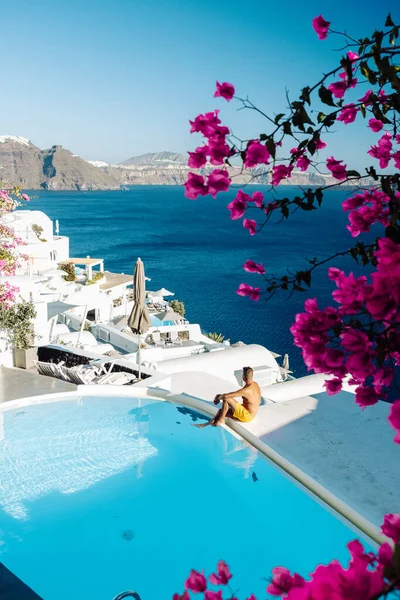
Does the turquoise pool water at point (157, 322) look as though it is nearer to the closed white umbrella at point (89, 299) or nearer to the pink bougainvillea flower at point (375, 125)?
the closed white umbrella at point (89, 299)

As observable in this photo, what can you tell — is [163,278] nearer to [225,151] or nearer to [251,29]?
[251,29]

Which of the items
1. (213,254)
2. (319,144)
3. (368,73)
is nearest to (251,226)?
(319,144)

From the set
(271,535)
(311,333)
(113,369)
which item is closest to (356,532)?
(271,535)

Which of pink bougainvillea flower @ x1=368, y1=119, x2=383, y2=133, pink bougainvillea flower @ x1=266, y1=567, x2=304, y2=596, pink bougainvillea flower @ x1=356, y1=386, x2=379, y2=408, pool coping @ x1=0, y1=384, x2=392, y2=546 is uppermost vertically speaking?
pink bougainvillea flower @ x1=368, y1=119, x2=383, y2=133

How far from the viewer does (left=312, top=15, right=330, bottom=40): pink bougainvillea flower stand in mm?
1768

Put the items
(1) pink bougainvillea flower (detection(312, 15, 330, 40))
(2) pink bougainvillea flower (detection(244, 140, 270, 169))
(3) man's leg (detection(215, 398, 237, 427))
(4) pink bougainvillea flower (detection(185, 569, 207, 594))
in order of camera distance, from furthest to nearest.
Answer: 1. (3) man's leg (detection(215, 398, 237, 427))
2. (1) pink bougainvillea flower (detection(312, 15, 330, 40))
3. (2) pink bougainvillea flower (detection(244, 140, 270, 169))
4. (4) pink bougainvillea flower (detection(185, 569, 207, 594))

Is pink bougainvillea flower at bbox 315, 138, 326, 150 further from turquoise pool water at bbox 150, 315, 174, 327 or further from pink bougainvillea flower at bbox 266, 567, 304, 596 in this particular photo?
turquoise pool water at bbox 150, 315, 174, 327

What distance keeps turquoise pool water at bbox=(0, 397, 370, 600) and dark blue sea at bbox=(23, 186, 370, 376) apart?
1040 centimetres

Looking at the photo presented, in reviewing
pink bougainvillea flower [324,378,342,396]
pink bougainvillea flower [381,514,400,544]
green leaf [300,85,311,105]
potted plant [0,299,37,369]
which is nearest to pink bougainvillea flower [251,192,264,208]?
green leaf [300,85,311,105]

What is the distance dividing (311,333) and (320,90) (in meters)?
0.78

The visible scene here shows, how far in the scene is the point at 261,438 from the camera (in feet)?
24.0

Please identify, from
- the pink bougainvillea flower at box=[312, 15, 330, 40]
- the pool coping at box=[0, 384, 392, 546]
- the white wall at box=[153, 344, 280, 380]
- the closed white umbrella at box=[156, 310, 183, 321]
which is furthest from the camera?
the closed white umbrella at box=[156, 310, 183, 321]

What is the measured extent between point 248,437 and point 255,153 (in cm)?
591

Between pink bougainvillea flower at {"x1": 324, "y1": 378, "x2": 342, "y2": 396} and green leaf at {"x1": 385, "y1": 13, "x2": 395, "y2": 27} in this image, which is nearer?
pink bougainvillea flower at {"x1": 324, "y1": 378, "x2": 342, "y2": 396}
